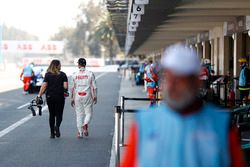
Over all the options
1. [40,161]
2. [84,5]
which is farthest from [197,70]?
[84,5]

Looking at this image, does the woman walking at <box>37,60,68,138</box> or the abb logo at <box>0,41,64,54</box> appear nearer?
the woman walking at <box>37,60,68,138</box>

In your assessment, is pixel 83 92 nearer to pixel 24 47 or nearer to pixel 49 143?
pixel 49 143

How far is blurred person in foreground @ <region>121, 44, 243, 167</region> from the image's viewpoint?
3.40 metres

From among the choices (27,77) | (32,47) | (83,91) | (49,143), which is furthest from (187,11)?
(32,47)

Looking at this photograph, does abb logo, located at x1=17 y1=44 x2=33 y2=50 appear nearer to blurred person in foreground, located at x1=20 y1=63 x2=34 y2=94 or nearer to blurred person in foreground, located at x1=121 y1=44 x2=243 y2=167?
blurred person in foreground, located at x1=20 y1=63 x2=34 y2=94

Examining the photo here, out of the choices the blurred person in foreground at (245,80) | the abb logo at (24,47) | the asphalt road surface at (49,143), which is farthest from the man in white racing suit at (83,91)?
the abb logo at (24,47)

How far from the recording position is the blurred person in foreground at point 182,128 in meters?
3.40

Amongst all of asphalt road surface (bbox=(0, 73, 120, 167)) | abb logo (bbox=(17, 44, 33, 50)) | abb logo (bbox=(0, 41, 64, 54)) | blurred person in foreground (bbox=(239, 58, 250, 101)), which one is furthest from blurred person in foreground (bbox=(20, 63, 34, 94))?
abb logo (bbox=(17, 44, 33, 50))

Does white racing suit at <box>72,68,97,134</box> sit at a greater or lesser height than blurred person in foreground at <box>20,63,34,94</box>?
greater

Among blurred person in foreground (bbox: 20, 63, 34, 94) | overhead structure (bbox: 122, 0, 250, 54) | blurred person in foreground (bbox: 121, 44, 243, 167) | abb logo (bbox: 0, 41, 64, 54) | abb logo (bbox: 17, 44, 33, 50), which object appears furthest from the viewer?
abb logo (bbox: 17, 44, 33, 50)

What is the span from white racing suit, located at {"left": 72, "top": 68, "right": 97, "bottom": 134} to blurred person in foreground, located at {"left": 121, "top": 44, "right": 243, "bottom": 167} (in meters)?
9.47

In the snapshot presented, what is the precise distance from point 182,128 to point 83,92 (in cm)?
964

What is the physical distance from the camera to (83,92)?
12977 millimetres

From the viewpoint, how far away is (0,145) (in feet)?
40.8
